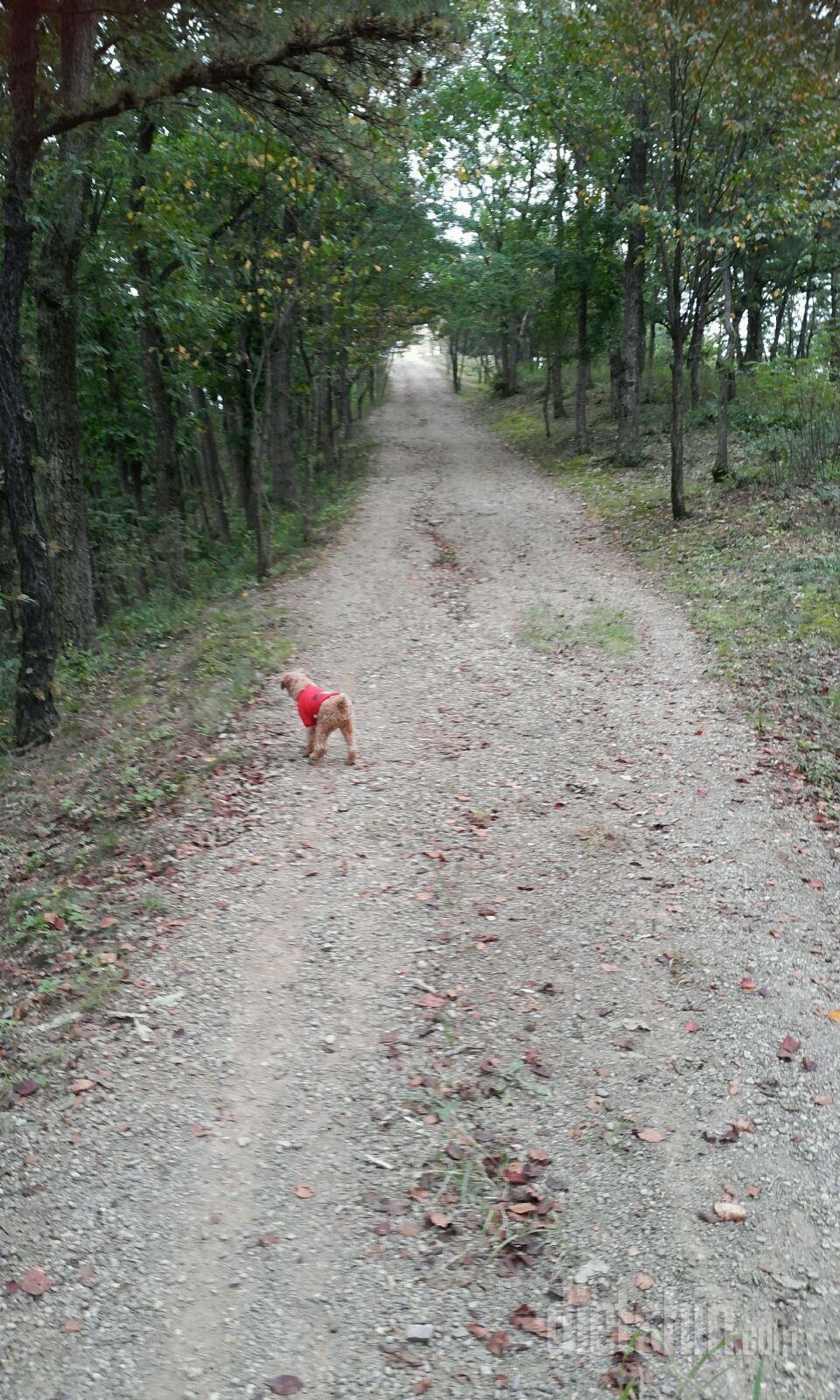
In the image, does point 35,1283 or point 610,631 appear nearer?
point 35,1283

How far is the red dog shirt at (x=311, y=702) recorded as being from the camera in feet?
29.8

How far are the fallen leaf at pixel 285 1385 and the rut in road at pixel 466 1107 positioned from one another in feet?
0.04

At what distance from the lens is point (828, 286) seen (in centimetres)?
2997

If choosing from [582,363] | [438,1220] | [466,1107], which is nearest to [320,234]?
[582,363]

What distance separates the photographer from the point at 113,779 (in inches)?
374

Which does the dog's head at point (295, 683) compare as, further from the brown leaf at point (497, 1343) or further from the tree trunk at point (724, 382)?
the tree trunk at point (724, 382)

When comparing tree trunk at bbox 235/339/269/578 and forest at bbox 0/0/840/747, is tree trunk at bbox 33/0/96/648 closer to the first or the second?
forest at bbox 0/0/840/747

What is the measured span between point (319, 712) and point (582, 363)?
67.8 ft

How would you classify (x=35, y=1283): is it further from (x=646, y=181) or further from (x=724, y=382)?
(x=646, y=181)

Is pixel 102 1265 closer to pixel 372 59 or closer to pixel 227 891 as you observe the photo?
pixel 227 891

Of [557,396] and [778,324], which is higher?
[778,324]

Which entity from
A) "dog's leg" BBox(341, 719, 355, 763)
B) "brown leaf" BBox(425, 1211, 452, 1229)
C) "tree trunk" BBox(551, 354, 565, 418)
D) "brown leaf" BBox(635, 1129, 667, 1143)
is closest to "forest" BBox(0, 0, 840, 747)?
"tree trunk" BBox(551, 354, 565, 418)

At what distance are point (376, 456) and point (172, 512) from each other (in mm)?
15405

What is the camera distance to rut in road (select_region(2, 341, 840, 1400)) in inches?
153
